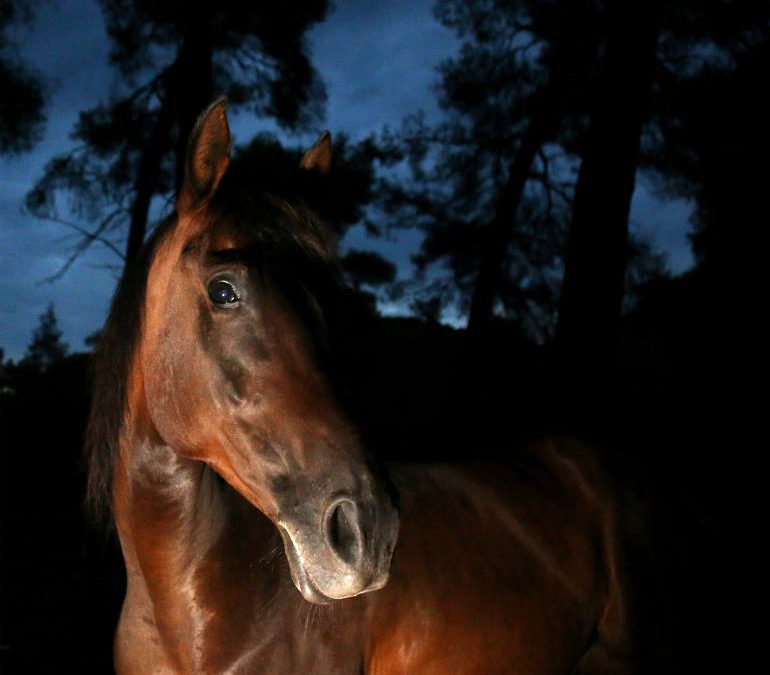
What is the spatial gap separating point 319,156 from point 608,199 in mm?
3891

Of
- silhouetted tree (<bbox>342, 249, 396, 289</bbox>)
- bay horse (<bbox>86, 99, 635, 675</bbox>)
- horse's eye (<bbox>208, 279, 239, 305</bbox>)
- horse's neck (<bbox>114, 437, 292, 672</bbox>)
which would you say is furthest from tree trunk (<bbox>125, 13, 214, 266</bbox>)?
horse's eye (<bbox>208, 279, 239, 305</bbox>)

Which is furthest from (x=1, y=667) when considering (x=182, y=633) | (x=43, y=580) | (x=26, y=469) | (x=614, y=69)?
(x=614, y=69)

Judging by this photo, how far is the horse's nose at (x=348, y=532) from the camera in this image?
1.30 metres

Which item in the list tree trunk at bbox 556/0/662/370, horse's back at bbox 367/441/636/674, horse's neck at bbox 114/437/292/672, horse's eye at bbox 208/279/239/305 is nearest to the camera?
horse's eye at bbox 208/279/239/305

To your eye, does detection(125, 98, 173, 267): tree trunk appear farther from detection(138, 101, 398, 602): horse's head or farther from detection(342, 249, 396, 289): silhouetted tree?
detection(138, 101, 398, 602): horse's head

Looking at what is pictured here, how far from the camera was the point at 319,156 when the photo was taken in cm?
212

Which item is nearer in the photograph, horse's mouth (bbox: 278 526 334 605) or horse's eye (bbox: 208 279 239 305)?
horse's mouth (bbox: 278 526 334 605)

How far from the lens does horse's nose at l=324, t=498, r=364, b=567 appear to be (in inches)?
51.3

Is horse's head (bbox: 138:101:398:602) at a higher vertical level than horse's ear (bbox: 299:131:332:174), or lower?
lower

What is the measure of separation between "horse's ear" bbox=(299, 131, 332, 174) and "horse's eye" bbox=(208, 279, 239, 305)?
67 centimetres

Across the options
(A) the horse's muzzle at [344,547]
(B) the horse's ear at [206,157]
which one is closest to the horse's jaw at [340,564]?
(A) the horse's muzzle at [344,547]

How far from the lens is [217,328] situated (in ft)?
5.08

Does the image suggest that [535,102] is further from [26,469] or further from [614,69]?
[26,469]

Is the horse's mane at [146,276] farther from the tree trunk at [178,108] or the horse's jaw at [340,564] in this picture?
the tree trunk at [178,108]
